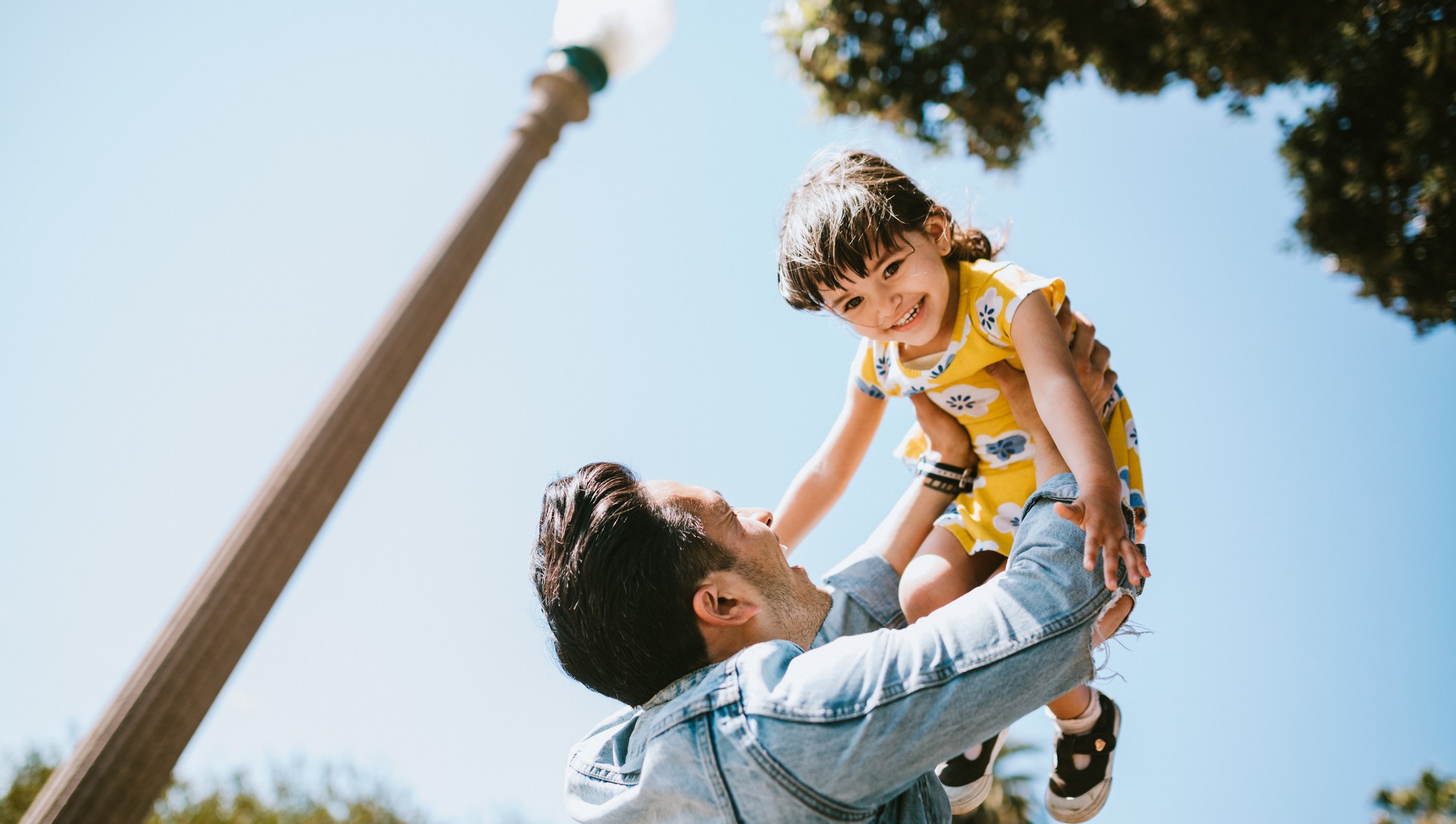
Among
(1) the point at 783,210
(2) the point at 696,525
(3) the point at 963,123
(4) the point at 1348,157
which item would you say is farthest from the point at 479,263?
(4) the point at 1348,157

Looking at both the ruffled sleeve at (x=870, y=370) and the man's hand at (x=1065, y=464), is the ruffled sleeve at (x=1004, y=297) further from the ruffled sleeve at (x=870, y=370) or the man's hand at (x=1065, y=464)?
the ruffled sleeve at (x=870, y=370)

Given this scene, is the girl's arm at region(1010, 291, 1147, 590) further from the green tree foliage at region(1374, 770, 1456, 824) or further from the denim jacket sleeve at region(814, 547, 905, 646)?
the green tree foliage at region(1374, 770, 1456, 824)

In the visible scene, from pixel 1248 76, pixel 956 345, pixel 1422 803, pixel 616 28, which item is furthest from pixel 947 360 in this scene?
pixel 1422 803

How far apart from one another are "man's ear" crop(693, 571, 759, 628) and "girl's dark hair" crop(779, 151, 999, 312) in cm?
109

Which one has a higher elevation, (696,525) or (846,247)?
(846,247)

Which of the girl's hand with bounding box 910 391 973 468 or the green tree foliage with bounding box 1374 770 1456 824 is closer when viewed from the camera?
the girl's hand with bounding box 910 391 973 468

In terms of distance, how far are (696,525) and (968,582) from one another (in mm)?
1016

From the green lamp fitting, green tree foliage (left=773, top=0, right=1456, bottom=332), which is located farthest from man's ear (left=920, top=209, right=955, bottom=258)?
green tree foliage (left=773, top=0, right=1456, bottom=332)

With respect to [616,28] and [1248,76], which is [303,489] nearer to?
[616,28]

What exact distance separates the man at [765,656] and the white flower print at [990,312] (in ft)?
0.63

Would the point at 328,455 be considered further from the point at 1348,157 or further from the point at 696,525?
the point at 1348,157

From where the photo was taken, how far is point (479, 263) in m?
4.51

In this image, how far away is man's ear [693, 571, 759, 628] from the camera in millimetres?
2027

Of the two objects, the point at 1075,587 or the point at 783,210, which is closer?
the point at 1075,587
